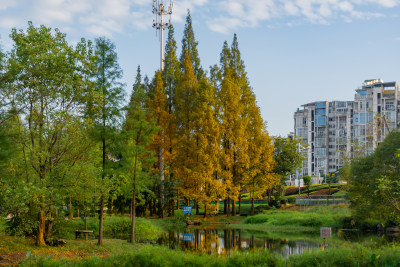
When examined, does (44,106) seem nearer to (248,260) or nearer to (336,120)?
(248,260)

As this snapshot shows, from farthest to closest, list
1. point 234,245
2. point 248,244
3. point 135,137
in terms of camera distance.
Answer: point 135,137
point 248,244
point 234,245

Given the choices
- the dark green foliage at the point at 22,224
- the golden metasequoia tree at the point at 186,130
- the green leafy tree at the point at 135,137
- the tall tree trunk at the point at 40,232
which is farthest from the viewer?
the golden metasequoia tree at the point at 186,130

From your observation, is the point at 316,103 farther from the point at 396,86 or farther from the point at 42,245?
the point at 42,245

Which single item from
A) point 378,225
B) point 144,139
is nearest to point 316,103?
point 378,225

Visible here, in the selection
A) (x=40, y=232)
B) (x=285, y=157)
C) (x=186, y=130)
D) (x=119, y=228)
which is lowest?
(x=119, y=228)

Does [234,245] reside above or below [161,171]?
below

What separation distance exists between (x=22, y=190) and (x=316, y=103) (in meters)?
117

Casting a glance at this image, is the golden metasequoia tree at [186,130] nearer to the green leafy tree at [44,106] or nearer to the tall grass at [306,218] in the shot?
the tall grass at [306,218]

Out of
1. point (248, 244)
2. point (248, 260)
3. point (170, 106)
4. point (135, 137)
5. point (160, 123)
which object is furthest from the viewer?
point (170, 106)

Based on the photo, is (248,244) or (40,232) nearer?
(40,232)

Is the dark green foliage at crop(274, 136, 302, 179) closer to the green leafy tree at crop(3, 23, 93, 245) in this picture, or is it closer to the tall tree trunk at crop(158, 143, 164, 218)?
the tall tree trunk at crop(158, 143, 164, 218)

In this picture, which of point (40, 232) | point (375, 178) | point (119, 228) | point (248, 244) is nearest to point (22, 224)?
point (40, 232)

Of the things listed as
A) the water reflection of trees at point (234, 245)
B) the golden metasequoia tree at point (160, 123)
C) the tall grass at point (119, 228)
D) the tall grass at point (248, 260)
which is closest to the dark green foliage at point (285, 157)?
the golden metasequoia tree at point (160, 123)

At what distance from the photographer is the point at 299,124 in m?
129
